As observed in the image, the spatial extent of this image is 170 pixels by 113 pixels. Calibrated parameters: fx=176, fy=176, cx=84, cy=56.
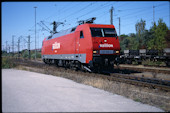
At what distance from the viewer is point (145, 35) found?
45625 millimetres

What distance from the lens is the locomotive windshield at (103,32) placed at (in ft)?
42.7

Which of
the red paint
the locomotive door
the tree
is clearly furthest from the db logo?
the tree

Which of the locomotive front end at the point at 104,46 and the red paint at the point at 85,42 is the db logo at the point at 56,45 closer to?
the red paint at the point at 85,42

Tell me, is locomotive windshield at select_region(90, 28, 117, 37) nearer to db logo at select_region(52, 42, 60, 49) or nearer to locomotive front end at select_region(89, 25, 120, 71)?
locomotive front end at select_region(89, 25, 120, 71)

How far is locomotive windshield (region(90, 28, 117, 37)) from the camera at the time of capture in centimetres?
1301

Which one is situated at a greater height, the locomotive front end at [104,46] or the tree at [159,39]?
the tree at [159,39]

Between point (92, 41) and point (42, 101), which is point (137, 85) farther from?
point (42, 101)

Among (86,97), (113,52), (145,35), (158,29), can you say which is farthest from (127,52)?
(145,35)

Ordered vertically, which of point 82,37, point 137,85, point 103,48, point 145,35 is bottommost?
point 137,85

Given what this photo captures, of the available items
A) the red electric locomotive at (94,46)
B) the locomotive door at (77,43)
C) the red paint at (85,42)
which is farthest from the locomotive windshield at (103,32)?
the locomotive door at (77,43)

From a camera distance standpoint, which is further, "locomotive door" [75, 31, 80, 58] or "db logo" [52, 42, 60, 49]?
"db logo" [52, 42, 60, 49]

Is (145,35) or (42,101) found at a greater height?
(145,35)

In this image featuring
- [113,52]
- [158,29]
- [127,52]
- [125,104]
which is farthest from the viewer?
[158,29]

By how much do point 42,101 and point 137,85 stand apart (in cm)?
587
